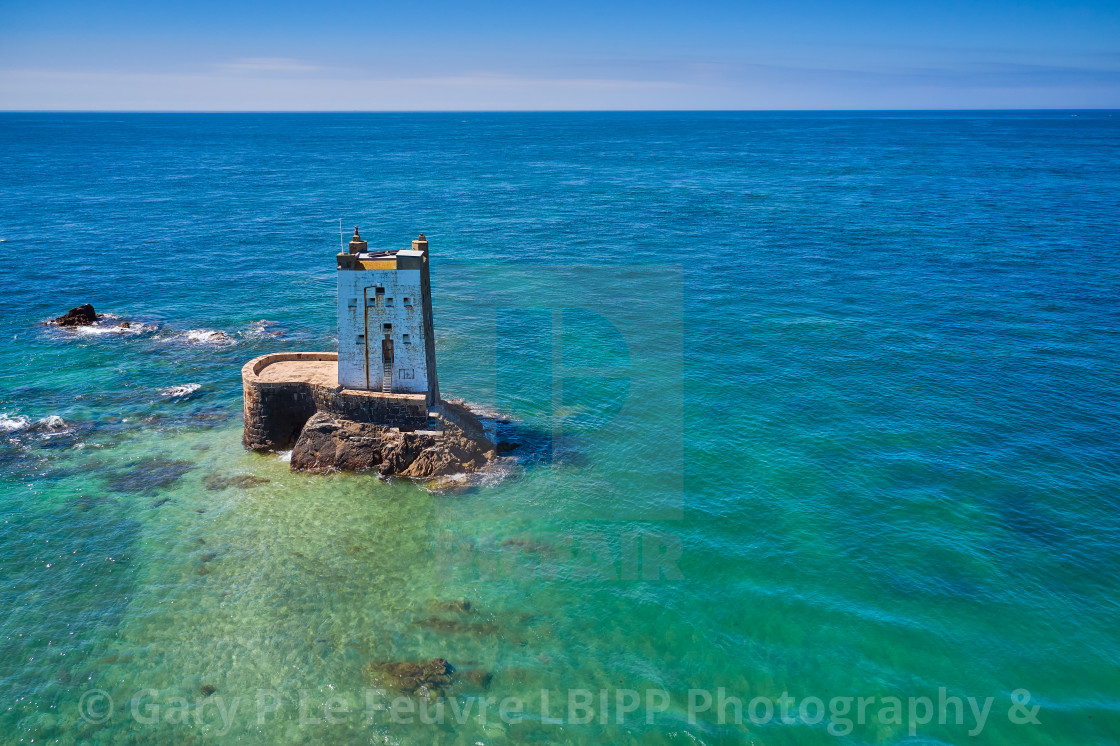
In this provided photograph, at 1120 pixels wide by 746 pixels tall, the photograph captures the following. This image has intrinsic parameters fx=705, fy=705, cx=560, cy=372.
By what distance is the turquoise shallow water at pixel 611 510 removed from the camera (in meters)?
23.3

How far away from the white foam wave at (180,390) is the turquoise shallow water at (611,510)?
74 cm

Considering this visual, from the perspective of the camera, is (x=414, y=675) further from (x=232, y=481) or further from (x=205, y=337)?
(x=205, y=337)

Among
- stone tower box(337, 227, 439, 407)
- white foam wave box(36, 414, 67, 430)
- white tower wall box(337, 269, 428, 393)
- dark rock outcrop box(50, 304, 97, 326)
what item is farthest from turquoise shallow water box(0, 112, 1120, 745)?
stone tower box(337, 227, 439, 407)

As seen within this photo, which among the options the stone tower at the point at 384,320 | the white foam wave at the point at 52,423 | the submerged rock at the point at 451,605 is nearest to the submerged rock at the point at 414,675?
the submerged rock at the point at 451,605

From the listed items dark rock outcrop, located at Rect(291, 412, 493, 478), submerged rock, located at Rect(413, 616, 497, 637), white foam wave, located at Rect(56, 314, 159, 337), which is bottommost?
submerged rock, located at Rect(413, 616, 497, 637)

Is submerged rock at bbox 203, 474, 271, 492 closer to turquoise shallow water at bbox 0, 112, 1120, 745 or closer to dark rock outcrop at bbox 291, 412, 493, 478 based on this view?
turquoise shallow water at bbox 0, 112, 1120, 745

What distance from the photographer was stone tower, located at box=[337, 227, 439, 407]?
33.4 metres

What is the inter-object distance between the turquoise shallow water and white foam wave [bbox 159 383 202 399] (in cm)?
74

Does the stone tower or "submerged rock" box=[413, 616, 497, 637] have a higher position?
the stone tower


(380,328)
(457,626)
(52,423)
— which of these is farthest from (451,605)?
(52,423)

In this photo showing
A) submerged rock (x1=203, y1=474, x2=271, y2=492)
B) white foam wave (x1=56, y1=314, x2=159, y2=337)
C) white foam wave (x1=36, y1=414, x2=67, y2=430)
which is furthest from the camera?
white foam wave (x1=56, y1=314, x2=159, y2=337)

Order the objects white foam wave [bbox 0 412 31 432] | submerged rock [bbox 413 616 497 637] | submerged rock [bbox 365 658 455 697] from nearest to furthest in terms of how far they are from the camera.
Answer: submerged rock [bbox 365 658 455 697] < submerged rock [bbox 413 616 497 637] < white foam wave [bbox 0 412 31 432]

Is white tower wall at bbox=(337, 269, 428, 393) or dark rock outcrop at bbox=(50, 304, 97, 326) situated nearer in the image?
white tower wall at bbox=(337, 269, 428, 393)

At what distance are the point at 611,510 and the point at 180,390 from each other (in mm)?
27838
